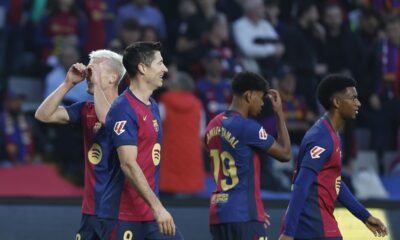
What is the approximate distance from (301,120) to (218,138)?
275 inches

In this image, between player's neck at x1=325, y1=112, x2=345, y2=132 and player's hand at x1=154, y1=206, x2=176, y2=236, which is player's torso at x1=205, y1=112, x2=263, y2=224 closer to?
player's neck at x1=325, y1=112, x2=345, y2=132

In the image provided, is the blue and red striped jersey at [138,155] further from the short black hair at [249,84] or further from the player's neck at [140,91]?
the short black hair at [249,84]

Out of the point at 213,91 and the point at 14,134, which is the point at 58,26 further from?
the point at 213,91

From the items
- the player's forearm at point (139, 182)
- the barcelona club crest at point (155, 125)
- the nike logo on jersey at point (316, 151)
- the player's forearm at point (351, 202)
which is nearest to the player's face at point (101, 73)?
the barcelona club crest at point (155, 125)

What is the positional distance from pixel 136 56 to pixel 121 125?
49 cm

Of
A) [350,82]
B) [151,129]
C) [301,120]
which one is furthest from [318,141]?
[301,120]

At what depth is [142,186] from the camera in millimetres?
7379

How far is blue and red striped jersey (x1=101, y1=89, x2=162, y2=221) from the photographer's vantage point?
301 inches

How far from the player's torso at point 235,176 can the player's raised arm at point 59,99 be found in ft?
3.48

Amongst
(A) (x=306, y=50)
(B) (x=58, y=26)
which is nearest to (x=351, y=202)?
(B) (x=58, y=26)

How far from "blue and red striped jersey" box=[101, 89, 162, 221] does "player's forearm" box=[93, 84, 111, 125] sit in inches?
18.4

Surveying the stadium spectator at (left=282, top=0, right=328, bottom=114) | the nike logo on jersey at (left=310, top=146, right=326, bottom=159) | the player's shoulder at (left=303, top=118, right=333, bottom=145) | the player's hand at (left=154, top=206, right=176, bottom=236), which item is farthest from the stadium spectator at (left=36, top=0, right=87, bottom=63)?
the player's hand at (left=154, top=206, right=176, bottom=236)

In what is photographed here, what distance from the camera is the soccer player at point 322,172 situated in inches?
311

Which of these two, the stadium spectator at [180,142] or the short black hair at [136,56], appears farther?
the stadium spectator at [180,142]
